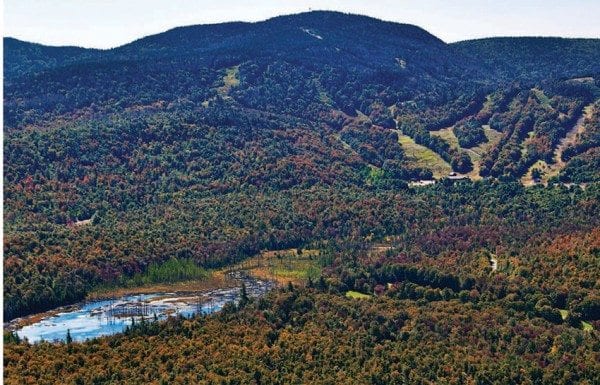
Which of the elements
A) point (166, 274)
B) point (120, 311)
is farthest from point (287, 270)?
point (120, 311)

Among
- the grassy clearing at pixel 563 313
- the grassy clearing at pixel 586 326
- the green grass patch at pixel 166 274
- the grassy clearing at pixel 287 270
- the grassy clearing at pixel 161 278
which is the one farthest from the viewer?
the grassy clearing at pixel 287 270

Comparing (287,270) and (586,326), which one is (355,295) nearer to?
(287,270)

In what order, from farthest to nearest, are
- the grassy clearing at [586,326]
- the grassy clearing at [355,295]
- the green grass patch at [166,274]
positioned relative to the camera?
the green grass patch at [166,274]
the grassy clearing at [355,295]
the grassy clearing at [586,326]

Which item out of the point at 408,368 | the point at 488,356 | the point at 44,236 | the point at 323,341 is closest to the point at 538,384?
the point at 488,356

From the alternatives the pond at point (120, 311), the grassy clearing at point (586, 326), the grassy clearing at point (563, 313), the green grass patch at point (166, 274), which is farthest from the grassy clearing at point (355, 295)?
the green grass patch at point (166, 274)

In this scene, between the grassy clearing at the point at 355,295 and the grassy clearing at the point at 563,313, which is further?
the grassy clearing at the point at 355,295

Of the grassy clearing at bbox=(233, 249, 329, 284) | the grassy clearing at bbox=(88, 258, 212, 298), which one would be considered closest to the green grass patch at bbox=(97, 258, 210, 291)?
the grassy clearing at bbox=(88, 258, 212, 298)

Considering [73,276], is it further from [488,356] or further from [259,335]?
[488,356]

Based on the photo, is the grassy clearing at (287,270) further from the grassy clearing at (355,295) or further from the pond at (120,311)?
the grassy clearing at (355,295)
